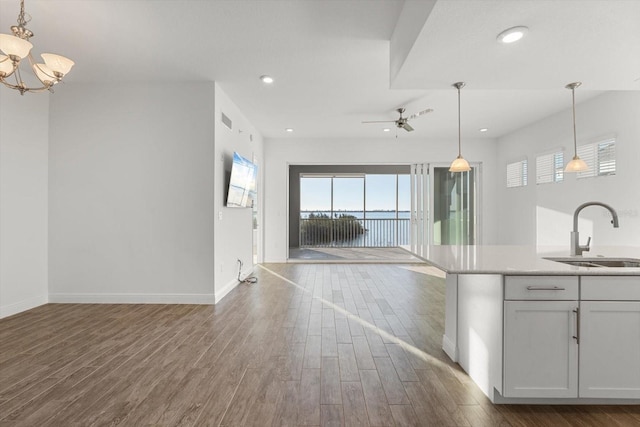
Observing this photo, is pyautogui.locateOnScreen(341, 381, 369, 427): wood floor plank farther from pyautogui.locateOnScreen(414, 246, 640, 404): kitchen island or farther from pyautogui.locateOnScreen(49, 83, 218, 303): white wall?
pyautogui.locateOnScreen(49, 83, 218, 303): white wall

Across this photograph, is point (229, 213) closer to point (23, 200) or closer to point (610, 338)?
point (23, 200)

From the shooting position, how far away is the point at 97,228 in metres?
4.15

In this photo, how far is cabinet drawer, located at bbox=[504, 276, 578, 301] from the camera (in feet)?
6.12

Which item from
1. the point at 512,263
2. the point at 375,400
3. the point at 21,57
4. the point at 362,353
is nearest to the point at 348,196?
the point at 362,353

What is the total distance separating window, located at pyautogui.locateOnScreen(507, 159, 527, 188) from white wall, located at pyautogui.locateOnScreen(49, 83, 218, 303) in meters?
5.71

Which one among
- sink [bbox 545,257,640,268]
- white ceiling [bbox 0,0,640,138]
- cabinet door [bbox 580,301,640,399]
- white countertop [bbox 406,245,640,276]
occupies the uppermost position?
white ceiling [bbox 0,0,640,138]

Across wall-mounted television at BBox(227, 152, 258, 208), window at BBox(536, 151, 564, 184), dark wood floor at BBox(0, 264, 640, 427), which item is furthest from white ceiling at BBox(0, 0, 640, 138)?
dark wood floor at BBox(0, 264, 640, 427)

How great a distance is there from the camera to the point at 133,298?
414cm

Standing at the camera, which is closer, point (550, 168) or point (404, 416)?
point (404, 416)

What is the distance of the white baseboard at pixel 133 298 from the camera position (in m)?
4.12

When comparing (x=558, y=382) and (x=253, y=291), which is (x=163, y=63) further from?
(x=558, y=382)

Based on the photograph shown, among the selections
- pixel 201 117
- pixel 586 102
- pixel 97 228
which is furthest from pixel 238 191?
pixel 586 102

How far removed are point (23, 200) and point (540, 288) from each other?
5066 mm

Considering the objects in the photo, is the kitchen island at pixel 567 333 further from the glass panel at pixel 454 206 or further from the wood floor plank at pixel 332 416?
the glass panel at pixel 454 206
